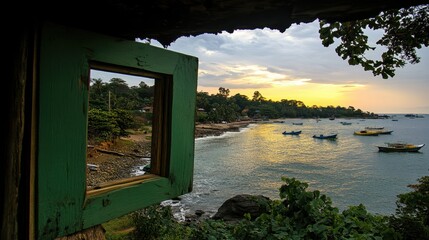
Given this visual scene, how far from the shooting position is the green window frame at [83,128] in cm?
96

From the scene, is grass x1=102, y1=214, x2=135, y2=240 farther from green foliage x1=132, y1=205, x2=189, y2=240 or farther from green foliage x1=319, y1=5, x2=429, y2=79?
green foliage x1=319, y1=5, x2=429, y2=79

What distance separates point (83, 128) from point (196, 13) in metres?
0.62

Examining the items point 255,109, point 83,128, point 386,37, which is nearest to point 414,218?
point 386,37

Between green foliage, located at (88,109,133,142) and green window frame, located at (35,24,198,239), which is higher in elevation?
green window frame, located at (35,24,198,239)

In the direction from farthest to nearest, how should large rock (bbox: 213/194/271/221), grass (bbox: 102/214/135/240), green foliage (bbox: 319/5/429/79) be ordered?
large rock (bbox: 213/194/271/221) < grass (bbox: 102/214/135/240) < green foliage (bbox: 319/5/429/79)

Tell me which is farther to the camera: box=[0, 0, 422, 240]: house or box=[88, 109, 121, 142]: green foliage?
box=[88, 109, 121, 142]: green foliage

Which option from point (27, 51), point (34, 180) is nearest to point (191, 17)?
point (27, 51)

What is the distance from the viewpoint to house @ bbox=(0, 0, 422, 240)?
903 mm

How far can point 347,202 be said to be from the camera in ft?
51.6

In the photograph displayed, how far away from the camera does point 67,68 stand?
1007 millimetres

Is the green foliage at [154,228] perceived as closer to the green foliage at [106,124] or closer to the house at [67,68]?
the house at [67,68]

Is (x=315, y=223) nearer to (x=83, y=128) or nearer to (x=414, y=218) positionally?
(x=414, y=218)

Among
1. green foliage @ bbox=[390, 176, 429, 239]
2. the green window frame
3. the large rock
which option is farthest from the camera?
the large rock

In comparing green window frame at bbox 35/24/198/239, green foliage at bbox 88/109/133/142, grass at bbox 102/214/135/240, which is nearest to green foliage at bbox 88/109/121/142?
green foliage at bbox 88/109/133/142
